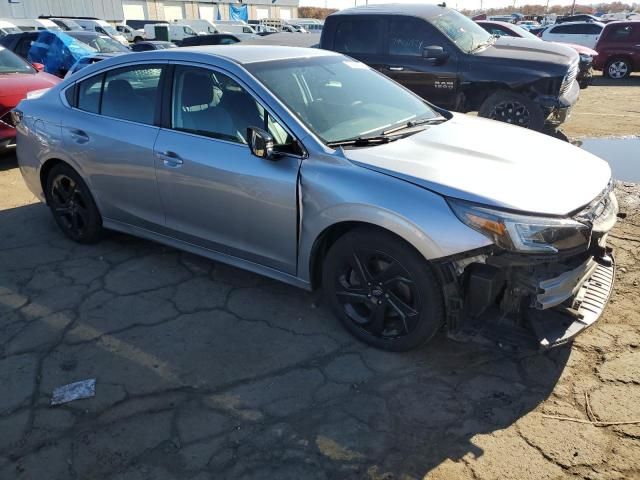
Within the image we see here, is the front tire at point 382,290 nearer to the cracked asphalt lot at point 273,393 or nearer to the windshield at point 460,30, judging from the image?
the cracked asphalt lot at point 273,393

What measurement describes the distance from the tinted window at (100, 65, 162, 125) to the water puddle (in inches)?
202

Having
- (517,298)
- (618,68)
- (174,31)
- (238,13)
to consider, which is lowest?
(618,68)

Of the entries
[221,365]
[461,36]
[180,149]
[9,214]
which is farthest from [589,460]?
[461,36]

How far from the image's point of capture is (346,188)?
9.37ft

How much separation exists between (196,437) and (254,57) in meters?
2.44

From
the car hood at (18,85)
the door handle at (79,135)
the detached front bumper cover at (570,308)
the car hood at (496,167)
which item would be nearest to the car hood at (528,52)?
the car hood at (496,167)

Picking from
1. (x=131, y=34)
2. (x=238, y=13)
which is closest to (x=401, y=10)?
(x=131, y=34)

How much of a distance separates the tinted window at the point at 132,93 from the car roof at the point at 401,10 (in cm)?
504

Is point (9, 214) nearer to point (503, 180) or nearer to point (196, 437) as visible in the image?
point (196, 437)

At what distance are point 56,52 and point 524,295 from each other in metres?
12.8

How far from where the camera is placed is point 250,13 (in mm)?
61469

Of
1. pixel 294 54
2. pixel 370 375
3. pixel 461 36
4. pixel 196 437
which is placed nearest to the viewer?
pixel 196 437

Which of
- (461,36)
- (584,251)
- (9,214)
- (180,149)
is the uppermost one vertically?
(461,36)

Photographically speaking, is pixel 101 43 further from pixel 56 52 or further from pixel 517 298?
pixel 517 298
